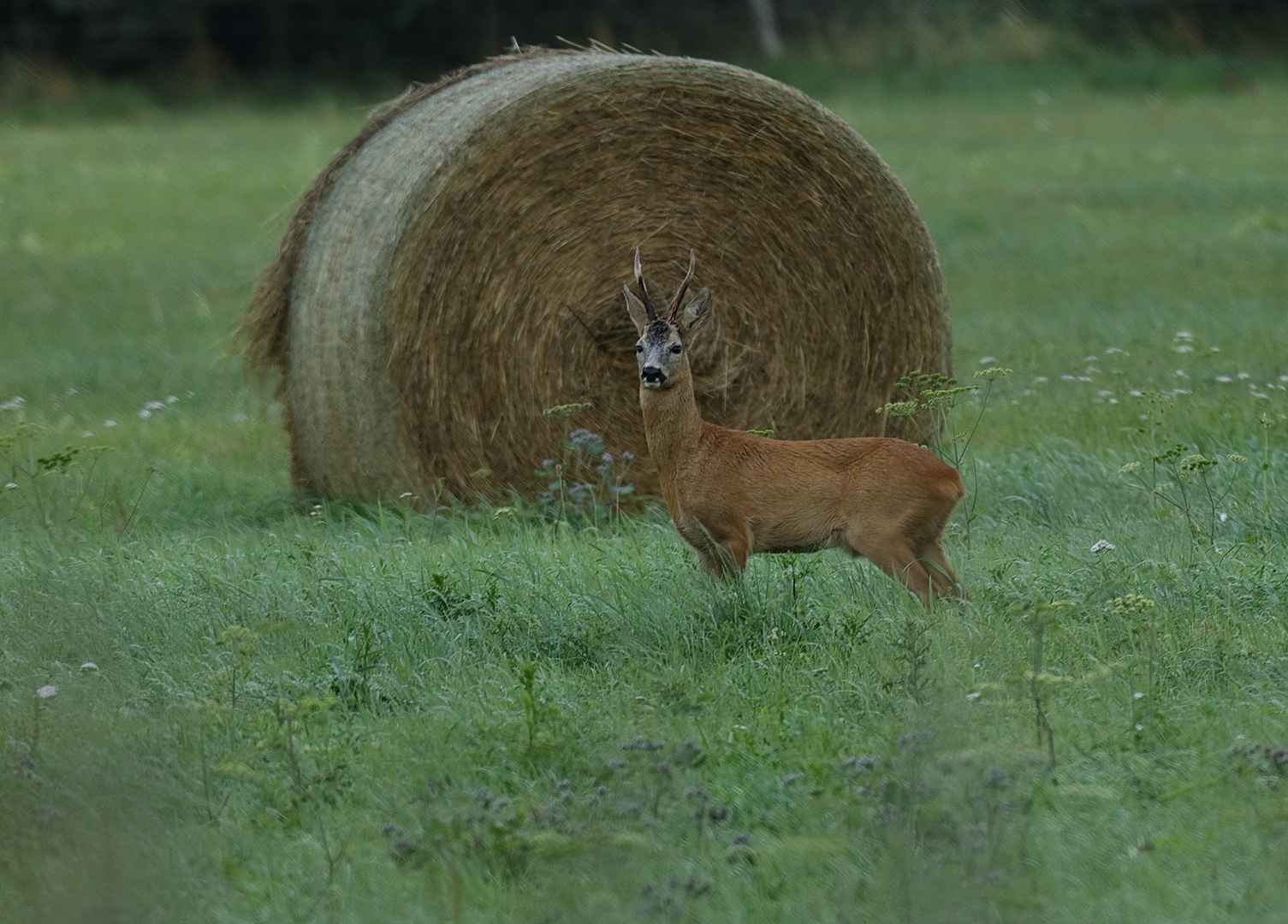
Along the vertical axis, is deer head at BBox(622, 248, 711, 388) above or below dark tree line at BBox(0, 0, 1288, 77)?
above

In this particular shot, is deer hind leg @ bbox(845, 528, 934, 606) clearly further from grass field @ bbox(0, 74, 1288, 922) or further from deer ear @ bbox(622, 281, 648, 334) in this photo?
deer ear @ bbox(622, 281, 648, 334)

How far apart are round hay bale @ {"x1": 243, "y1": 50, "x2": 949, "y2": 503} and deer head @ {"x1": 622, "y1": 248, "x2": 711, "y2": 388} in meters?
1.60

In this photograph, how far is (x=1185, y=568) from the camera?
18.7ft

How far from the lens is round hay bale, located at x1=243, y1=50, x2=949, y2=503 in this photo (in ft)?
24.7

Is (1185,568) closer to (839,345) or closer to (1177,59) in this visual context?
(839,345)

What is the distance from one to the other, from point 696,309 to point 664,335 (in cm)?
22

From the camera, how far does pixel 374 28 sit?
3130cm

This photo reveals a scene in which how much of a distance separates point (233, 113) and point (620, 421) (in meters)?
20.4

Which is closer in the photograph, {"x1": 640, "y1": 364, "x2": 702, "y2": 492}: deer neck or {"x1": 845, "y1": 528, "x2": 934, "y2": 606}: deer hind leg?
{"x1": 845, "y1": 528, "x2": 934, "y2": 606}: deer hind leg

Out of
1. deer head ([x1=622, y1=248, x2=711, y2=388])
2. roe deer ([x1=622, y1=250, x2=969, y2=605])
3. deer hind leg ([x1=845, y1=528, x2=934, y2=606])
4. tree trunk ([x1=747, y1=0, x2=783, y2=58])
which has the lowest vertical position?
tree trunk ([x1=747, y1=0, x2=783, y2=58])

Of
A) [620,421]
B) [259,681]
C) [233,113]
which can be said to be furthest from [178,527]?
[233,113]

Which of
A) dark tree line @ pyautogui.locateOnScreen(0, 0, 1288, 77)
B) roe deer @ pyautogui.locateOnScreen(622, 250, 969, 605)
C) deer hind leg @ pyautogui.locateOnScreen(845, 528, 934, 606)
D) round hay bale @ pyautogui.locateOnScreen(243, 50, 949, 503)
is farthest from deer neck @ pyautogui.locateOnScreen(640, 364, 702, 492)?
dark tree line @ pyautogui.locateOnScreen(0, 0, 1288, 77)

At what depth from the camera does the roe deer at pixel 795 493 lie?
5.81m

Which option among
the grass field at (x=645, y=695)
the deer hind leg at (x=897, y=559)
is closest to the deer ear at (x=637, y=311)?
the grass field at (x=645, y=695)
